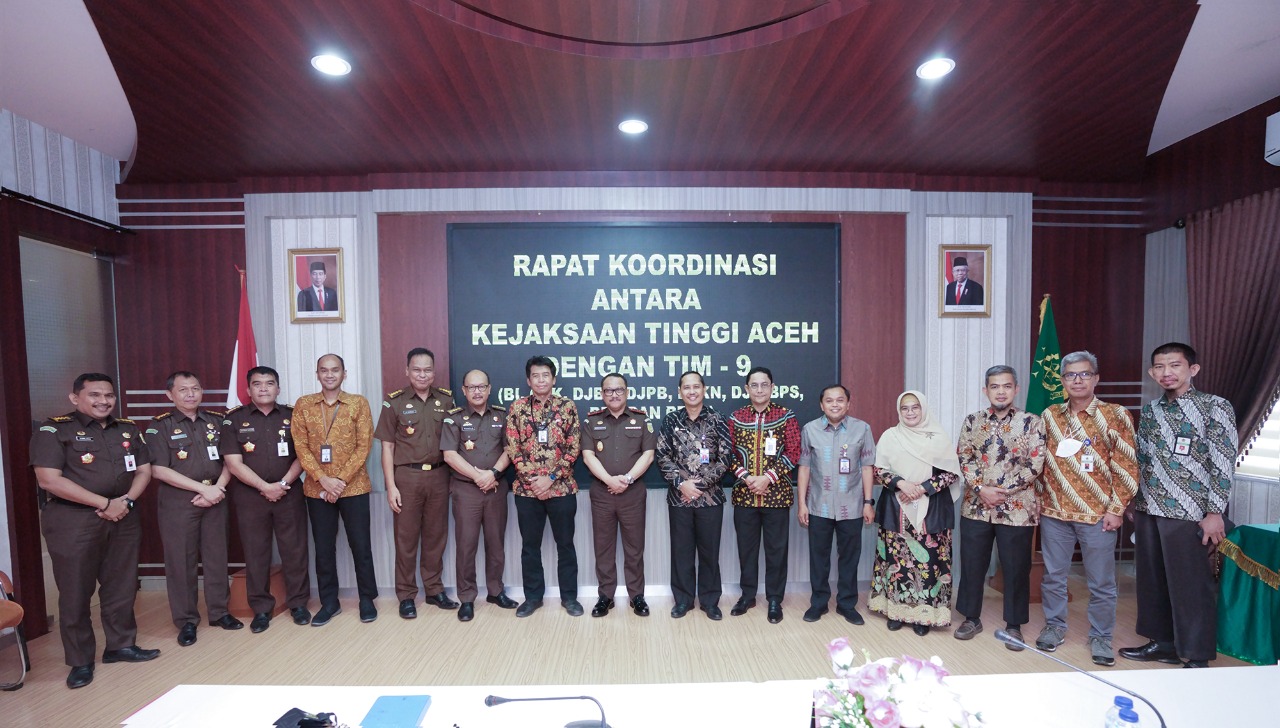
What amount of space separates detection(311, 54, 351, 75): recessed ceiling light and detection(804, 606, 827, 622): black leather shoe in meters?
4.16

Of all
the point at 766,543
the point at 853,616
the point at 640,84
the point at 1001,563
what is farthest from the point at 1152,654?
the point at 640,84

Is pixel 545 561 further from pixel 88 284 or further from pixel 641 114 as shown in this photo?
pixel 88 284

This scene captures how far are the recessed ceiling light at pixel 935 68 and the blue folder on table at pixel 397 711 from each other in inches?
131

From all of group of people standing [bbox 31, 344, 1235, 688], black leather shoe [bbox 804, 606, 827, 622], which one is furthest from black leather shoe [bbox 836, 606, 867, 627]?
black leather shoe [bbox 804, 606, 827, 622]

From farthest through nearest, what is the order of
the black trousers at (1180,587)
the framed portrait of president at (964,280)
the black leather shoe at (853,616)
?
the framed portrait of president at (964,280)
the black leather shoe at (853,616)
the black trousers at (1180,587)

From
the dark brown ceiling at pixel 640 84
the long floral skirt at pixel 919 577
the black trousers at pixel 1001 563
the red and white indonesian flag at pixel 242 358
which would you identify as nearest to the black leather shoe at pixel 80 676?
the red and white indonesian flag at pixel 242 358

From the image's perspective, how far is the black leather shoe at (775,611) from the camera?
11.6ft

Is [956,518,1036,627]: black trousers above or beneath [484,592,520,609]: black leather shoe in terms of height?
above

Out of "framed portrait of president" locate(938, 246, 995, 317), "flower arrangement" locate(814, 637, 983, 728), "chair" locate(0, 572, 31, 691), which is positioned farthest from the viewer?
"framed portrait of president" locate(938, 246, 995, 317)

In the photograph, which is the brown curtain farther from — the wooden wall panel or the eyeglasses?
the wooden wall panel

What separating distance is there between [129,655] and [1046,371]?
6415 mm

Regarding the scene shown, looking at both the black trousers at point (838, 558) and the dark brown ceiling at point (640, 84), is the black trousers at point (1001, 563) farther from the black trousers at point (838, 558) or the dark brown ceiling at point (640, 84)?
the dark brown ceiling at point (640, 84)

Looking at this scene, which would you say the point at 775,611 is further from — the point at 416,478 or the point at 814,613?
the point at 416,478

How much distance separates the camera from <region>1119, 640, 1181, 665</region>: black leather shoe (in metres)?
3.01
